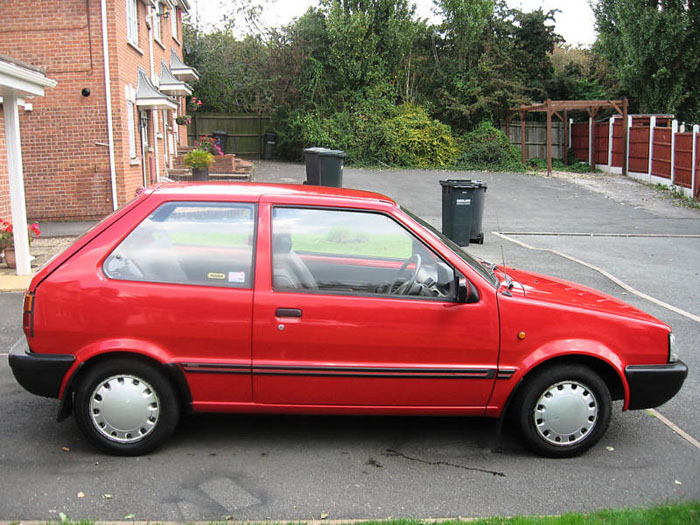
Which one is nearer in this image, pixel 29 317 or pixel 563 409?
pixel 29 317

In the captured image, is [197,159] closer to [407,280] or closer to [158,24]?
[158,24]

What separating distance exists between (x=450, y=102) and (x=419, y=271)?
2860 centimetres

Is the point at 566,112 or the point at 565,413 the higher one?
the point at 566,112

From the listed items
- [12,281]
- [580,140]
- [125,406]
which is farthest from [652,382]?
[580,140]

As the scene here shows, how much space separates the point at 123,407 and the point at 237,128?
29.5m

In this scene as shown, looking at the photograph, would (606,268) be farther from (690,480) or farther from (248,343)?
(248,343)

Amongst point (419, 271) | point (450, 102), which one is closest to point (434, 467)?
point (419, 271)

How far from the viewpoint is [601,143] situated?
30.3 m

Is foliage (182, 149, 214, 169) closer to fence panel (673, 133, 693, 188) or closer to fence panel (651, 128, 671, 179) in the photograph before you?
fence panel (673, 133, 693, 188)

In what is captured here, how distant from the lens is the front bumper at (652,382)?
14.0 ft

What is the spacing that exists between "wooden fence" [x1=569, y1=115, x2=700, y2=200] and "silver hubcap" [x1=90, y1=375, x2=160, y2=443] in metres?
21.1

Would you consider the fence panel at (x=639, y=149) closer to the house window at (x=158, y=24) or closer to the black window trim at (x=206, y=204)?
the house window at (x=158, y=24)

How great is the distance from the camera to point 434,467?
163 inches

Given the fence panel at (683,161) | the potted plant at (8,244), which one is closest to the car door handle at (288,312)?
the potted plant at (8,244)
